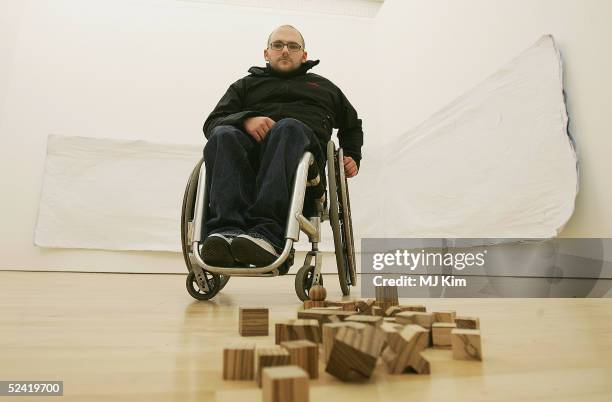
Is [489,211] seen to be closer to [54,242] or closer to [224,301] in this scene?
[224,301]

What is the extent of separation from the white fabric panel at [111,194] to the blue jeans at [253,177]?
2366mm

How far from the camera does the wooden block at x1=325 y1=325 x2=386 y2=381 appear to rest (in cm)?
48

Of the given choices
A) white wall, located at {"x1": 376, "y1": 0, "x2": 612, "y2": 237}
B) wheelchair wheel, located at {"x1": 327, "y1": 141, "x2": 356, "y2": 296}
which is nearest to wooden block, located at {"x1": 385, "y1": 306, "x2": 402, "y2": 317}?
wheelchair wheel, located at {"x1": 327, "y1": 141, "x2": 356, "y2": 296}

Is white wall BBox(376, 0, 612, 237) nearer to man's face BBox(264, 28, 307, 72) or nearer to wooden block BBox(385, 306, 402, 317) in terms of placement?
man's face BBox(264, 28, 307, 72)

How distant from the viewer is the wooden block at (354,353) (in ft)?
1.59

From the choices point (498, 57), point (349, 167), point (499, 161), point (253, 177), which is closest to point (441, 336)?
point (253, 177)

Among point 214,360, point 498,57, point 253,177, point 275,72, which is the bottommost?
point 214,360

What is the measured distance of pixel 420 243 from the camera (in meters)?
3.15

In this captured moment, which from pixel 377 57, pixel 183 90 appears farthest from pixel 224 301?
pixel 377 57

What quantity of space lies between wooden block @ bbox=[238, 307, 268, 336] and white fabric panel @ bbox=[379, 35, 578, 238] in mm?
1628

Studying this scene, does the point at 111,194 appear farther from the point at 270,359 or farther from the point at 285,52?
the point at 270,359

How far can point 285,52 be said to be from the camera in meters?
1.70

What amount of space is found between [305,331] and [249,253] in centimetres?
54

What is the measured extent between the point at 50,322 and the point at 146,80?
3.23 meters
